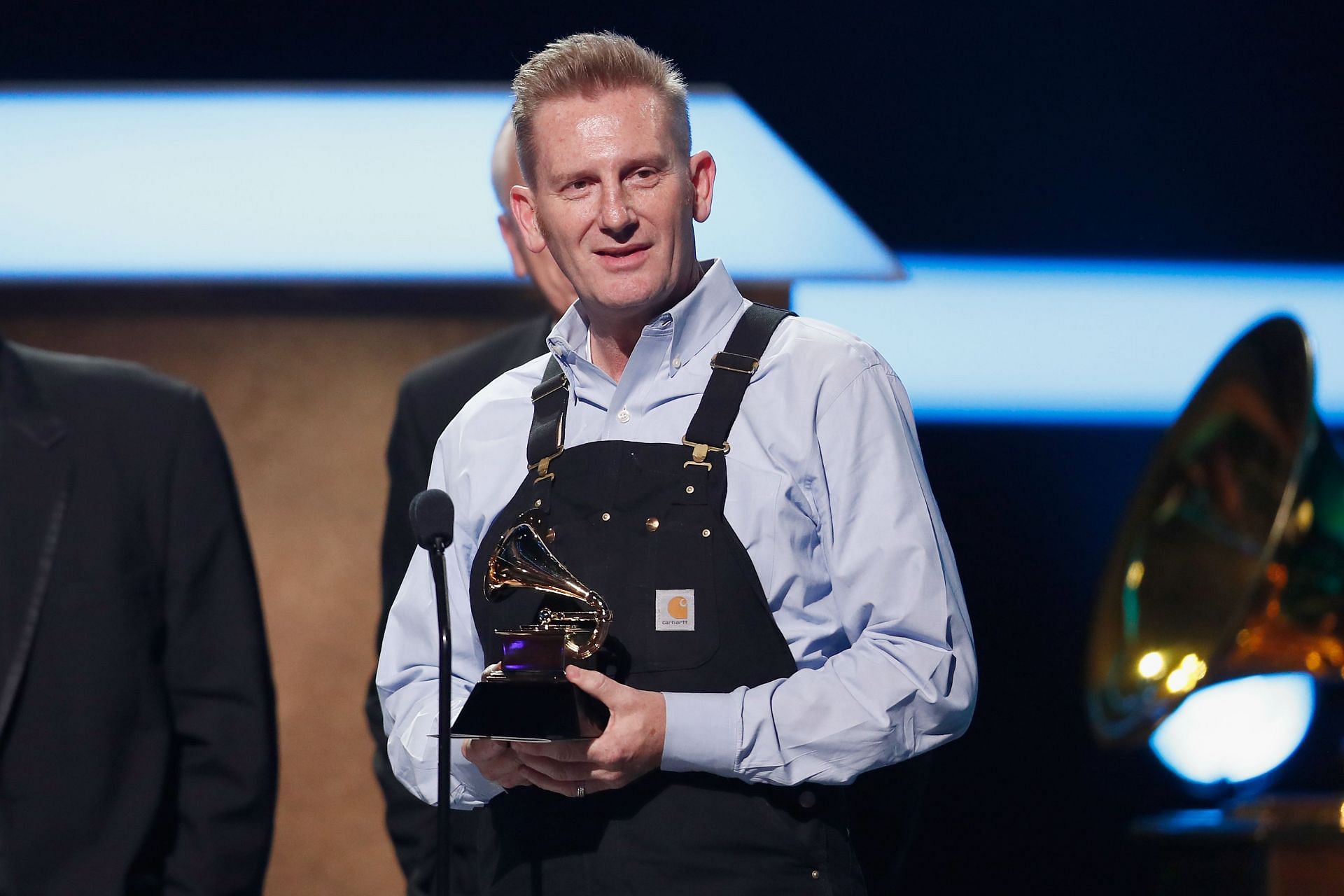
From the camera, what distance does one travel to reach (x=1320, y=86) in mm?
3277

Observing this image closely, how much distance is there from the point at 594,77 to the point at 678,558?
528 mm

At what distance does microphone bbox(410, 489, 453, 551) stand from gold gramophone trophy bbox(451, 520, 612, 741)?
90 mm

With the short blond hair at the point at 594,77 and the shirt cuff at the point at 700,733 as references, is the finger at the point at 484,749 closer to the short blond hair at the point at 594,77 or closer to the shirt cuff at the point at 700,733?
the shirt cuff at the point at 700,733

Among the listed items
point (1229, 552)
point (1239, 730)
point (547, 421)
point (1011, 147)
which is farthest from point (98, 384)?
point (1239, 730)

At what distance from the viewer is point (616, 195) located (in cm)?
166

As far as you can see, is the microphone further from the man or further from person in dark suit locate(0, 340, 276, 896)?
person in dark suit locate(0, 340, 276, 896)

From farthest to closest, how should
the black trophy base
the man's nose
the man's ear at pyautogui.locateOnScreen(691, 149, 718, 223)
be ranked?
the man's ear at pyautogui.locateOnScreen(691, 149, 718, 223) → the man's nose → the black trophy base

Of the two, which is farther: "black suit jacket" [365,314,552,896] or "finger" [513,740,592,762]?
"black suit jacket" [365,314,552,896]

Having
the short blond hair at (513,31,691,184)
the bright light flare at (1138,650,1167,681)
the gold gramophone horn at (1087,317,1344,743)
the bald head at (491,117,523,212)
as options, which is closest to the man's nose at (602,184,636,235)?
the short blond hair at (513,31,691,184)

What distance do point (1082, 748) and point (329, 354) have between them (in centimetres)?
181

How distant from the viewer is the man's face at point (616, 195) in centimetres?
166

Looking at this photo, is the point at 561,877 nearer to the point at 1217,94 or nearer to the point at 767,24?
the point at 767,24

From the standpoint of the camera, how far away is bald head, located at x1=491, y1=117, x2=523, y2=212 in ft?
8.00

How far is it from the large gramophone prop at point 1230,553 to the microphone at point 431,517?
184 centimetres
